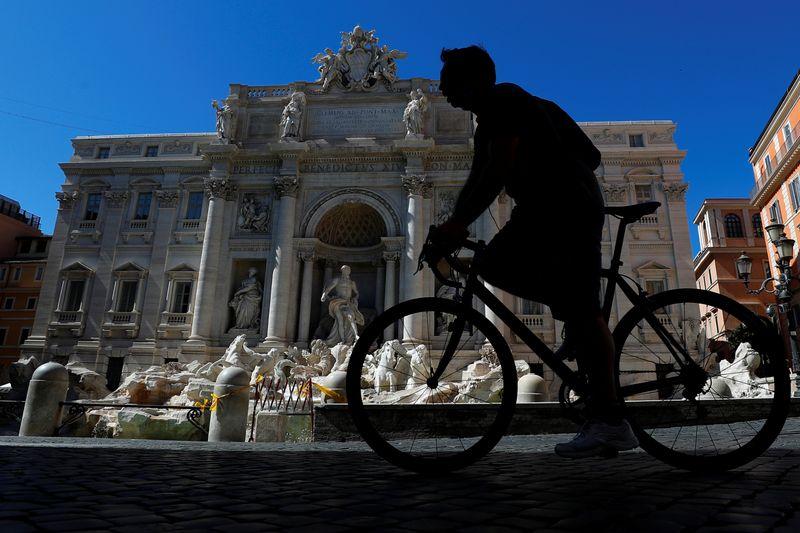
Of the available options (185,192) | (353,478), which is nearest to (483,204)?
(353,478)

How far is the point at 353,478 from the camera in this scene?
2609mm

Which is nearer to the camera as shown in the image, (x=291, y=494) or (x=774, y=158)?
(x=291, y=494)

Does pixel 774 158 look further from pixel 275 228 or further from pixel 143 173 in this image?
pixel 143 173

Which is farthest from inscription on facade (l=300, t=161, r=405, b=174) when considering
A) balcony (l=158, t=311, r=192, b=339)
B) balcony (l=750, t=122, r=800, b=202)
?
balcony (l=750, t=122, r=800, b=202)

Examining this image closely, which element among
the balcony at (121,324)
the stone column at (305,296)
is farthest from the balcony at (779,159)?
the balcony at (121,324)

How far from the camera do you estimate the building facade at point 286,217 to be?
936 inches

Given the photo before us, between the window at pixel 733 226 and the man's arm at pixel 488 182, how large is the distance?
157 ft

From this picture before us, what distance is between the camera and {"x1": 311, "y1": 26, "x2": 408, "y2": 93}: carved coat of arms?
26766 millimetres

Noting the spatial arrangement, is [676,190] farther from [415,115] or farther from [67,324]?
[67,324]

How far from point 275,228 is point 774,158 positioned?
29563 millimetres

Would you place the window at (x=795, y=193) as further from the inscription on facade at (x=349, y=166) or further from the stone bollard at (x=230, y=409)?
the stone bollard at (x=230, y=409)

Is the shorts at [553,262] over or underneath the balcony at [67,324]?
underneath

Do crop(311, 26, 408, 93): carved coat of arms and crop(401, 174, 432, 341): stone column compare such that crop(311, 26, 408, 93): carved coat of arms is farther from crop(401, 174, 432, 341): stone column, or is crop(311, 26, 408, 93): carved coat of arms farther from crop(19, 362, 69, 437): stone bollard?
crop(19, 362, 69, 437): stone bollard

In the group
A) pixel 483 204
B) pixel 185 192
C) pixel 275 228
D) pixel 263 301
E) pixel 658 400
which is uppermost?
pixel 185 192
